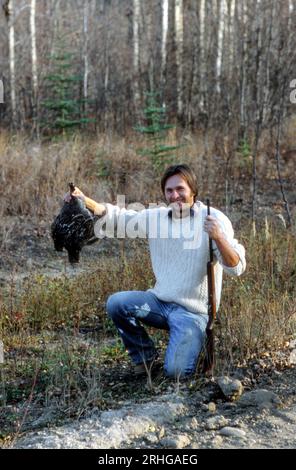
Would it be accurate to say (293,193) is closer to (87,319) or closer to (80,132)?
(80,132)

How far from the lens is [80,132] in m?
14.5

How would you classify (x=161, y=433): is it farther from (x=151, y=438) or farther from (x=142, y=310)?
(x=142, y=310)

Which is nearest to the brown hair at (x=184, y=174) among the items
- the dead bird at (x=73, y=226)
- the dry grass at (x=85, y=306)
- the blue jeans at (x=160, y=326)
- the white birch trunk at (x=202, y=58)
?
the dead bird at (x=73, y=226)

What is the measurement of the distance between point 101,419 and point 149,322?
865 mm

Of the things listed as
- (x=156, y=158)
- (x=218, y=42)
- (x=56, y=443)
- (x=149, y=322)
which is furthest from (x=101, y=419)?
(x=218, y=42)

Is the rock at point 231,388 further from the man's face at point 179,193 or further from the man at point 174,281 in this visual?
the man's face at point 179,193

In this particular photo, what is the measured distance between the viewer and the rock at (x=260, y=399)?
420 cm

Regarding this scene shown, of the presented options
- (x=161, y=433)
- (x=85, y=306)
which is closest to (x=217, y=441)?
(x=161, y=433)

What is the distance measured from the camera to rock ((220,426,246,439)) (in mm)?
3827

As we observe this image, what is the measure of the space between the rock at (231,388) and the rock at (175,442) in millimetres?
505

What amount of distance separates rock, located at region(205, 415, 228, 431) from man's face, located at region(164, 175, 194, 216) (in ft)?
4.08

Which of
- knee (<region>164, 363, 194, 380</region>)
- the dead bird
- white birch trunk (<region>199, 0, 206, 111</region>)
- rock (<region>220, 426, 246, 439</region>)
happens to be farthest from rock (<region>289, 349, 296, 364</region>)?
white birch trunk (<region>199, 0, 206, 111</region>)

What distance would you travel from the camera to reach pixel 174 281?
452 centimetres

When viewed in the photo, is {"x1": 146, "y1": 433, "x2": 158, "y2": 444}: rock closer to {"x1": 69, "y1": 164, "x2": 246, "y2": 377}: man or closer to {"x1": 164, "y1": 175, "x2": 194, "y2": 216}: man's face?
{"x1": 69, "y1": 164, "x2": 246, "y2": 377}: man
